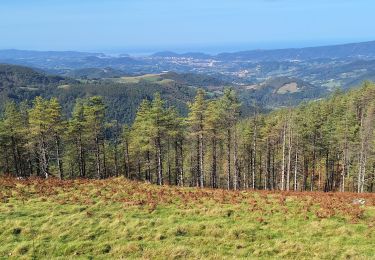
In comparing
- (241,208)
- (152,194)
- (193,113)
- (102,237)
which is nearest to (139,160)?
(193,113)

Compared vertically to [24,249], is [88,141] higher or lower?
lower

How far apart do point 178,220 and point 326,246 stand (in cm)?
610

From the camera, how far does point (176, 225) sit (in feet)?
48.5

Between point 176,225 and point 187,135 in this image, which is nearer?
point 176,225

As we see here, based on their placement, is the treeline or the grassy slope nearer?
the grassy slope

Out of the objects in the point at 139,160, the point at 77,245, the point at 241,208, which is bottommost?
the point at 139,160

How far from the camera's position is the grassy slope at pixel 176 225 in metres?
12.3

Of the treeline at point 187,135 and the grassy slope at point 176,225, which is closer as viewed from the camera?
the grassy slope at point 176,225

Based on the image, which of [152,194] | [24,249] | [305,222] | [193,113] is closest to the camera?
[24,249]

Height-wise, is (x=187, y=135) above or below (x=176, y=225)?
below

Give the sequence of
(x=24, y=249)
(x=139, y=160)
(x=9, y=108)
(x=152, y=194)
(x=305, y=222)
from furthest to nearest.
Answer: (x=139, y=160) < (x=9, y=108) < (x=152, y=194) < (x=305, y=222) < (x=24, y=249)

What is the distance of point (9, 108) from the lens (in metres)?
47.8

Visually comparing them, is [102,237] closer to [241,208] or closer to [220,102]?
[241,208]

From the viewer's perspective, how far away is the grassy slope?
12328mm
